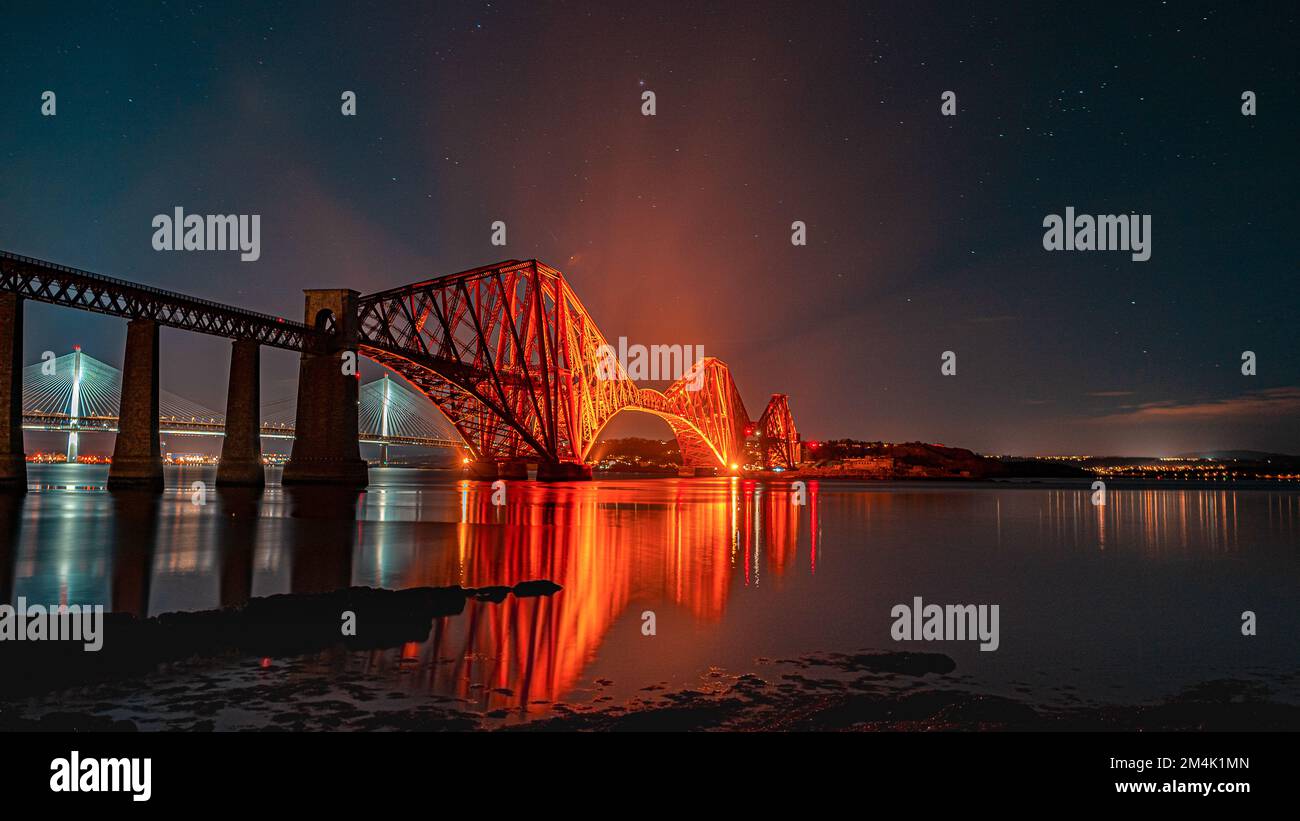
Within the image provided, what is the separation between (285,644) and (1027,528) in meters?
39.2

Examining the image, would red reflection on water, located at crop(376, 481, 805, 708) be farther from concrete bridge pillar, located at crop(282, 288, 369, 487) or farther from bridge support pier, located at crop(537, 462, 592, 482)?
bridge support pier, located at crop(537, 462, 592, 482)

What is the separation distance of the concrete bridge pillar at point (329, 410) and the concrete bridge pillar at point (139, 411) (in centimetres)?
1238

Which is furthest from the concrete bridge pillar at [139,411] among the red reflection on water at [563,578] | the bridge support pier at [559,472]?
the bridge support pier at [559,472]

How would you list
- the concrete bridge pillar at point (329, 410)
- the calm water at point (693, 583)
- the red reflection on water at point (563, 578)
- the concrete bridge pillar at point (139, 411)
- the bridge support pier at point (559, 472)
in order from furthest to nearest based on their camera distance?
the bridge support pier at point (559, 472) → the concrete bridge pillar at point (329, 410) → the concrete bridge pillar at point (139, 411) → the calm water at point (693, 583) → the red reflection on water at point (563, 578)

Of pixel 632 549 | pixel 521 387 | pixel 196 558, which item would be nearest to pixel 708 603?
pixel 632 549

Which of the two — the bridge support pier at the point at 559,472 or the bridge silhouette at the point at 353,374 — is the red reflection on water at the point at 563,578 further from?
the bridge support pier at the point at 559,472

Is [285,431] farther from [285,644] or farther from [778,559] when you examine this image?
[285,644]

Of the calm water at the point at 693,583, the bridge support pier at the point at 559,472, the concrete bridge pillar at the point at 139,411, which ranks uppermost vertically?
the concrete bridge pillar at the point at 139,411

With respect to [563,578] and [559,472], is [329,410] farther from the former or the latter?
[563,578]

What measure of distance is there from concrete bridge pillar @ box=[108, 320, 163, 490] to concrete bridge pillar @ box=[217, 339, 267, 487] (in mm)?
5937

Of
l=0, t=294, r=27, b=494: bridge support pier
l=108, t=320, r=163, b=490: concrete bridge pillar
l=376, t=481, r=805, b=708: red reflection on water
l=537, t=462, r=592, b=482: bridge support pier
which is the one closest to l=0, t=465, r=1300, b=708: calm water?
l=376, t=481, r=805, b=708: red reflection on water

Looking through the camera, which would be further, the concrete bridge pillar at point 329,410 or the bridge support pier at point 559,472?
the bridge support pier at point 559,472

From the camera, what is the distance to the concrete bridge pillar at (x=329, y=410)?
57.9 m

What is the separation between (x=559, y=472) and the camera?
92438 mm
